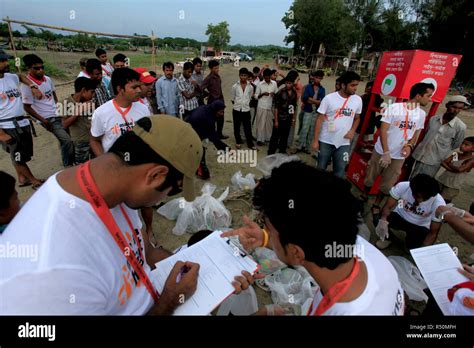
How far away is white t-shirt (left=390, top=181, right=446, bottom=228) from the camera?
2.95 metres

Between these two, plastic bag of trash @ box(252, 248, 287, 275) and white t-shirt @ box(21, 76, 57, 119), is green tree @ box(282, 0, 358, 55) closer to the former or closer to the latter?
white t-shirt @ box(21, 76, 57, 119)

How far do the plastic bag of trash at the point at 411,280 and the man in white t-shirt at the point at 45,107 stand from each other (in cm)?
517

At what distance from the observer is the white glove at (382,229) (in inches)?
132

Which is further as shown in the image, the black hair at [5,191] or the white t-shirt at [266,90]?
the white t-shirt at [266,90]

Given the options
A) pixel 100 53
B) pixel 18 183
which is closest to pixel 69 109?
pixel 18 183

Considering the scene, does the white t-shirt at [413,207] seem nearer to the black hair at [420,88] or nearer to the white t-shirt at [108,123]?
the black hair at [420,88]

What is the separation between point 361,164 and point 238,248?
384 centimetres

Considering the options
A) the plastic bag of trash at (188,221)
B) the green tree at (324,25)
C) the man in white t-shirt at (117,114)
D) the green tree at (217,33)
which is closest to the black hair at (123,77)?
the man in white t-shirt at (117,114)

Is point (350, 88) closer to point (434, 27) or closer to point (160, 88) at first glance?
point (160, 88)

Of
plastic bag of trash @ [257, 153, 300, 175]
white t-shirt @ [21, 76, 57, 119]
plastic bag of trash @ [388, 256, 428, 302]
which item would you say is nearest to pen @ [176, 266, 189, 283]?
plastic bag of trash @ [388, 256, 428, 302]

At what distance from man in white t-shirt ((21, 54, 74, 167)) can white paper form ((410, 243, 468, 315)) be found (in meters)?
5.04

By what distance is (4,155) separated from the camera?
206 inches

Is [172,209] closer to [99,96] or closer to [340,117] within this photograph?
[99,96]

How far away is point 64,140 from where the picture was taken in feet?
14.2
